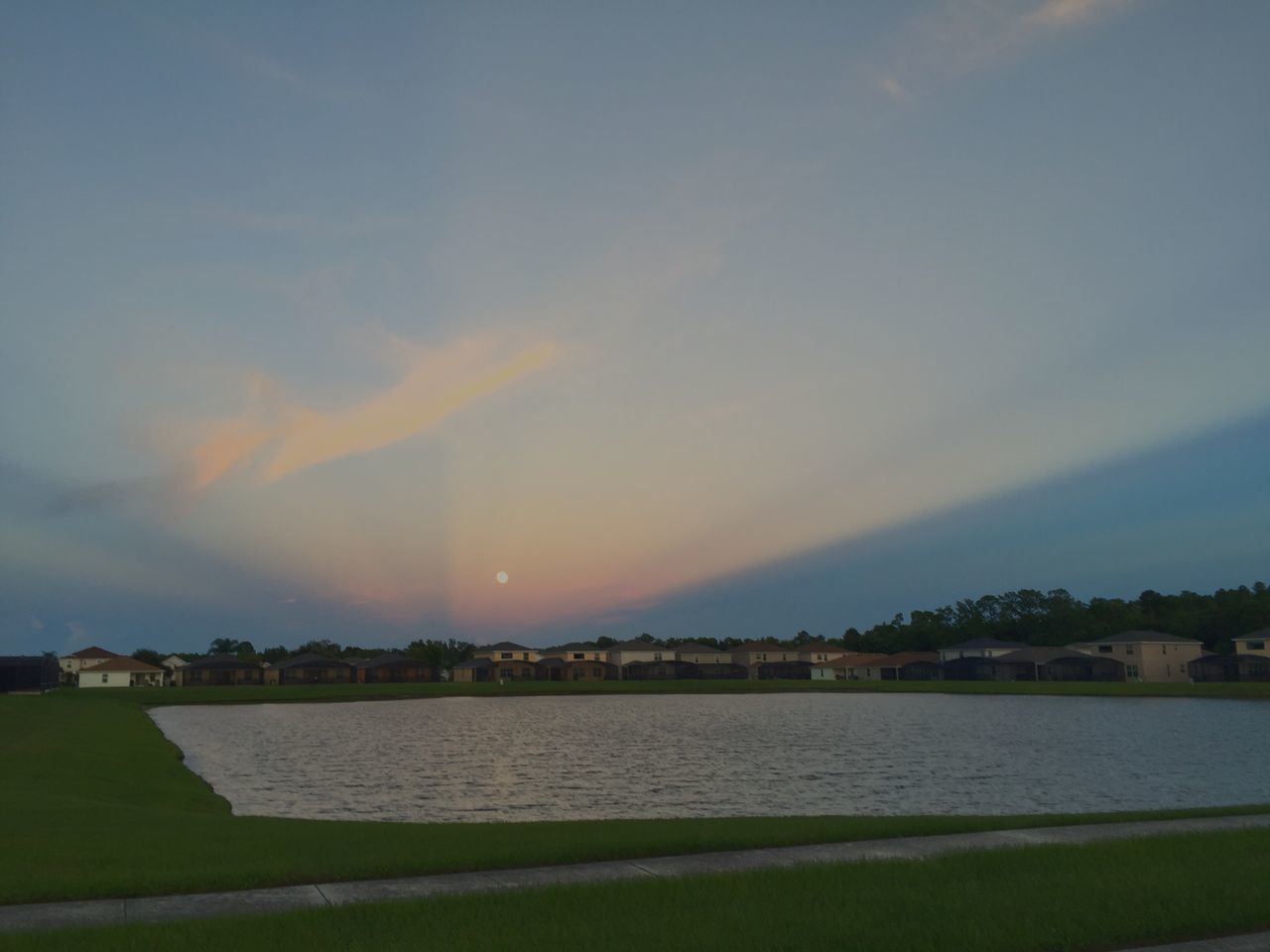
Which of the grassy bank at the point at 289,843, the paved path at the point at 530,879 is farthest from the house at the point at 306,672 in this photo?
the paved path at the point at 530,879

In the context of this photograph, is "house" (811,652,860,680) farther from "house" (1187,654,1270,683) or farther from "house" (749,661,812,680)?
"house" (1187,654,1270,683)

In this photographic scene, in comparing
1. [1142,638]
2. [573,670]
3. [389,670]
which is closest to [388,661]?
[389,670]

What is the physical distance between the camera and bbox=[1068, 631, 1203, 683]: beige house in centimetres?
14009

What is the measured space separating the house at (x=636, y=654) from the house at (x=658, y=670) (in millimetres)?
2060

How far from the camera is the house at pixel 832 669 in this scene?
607 ft

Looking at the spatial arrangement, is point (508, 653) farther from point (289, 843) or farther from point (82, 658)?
point (289, 843)

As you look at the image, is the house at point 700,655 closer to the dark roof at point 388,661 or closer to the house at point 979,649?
the house at point 979,649

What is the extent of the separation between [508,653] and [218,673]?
53.2m

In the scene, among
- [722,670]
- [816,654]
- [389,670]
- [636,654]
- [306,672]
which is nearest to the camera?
[306,672]

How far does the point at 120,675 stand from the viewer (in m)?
158

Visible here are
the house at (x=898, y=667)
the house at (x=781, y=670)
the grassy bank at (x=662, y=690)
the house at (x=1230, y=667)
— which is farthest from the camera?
the house at (x=781, y=670)

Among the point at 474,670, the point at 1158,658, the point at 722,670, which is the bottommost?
the point at 722,670

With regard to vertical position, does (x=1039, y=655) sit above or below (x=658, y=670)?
above

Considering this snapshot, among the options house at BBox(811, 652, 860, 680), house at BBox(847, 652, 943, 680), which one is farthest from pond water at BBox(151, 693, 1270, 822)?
house at BBox(811, 652, 860, 680)
